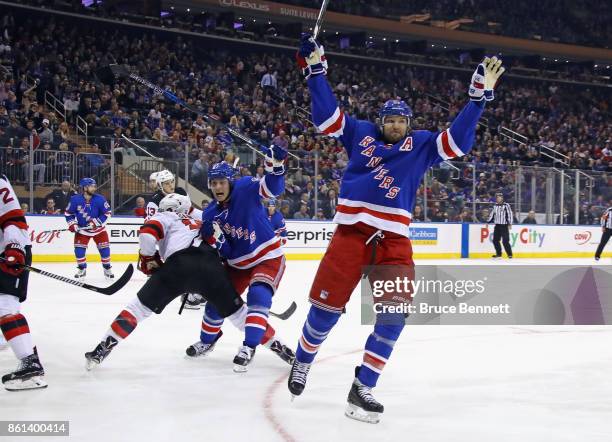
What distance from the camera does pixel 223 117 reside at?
1939cm

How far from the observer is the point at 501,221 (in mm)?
16938

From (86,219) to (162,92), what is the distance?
8.68 ft

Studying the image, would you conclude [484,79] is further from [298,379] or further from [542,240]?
[542,240]

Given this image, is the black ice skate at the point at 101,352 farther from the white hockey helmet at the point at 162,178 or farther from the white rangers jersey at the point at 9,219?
the white hockey helmet at the point at 162,178

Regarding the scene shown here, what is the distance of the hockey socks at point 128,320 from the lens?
4.81 m

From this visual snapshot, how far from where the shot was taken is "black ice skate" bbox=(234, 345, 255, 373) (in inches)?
193

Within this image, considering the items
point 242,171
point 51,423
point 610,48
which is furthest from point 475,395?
point 610,48

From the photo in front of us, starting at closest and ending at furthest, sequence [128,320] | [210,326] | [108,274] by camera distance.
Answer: [128,320] < [210,326] < [108,274]

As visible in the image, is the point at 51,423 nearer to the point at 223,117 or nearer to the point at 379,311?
the point at 379,311

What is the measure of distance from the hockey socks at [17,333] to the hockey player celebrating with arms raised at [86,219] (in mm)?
6954

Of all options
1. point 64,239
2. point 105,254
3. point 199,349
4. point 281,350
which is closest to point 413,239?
point 64,239

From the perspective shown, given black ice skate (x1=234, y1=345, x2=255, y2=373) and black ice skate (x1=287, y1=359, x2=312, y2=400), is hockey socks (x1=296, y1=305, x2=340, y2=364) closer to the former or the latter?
black ice skate (x1=287, y1=359, x2=312, y2=400)

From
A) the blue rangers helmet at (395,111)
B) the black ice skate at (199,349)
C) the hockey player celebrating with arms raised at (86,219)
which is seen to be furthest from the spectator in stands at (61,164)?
the blue rangers helmet at (395,111)

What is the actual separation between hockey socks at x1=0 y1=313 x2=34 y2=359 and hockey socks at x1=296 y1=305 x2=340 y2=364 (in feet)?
4.90
